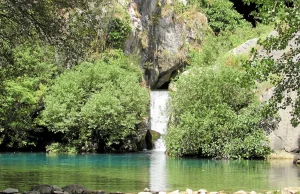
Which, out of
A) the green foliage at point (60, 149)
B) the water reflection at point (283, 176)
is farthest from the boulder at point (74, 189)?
the green foliage at point (60, 149)

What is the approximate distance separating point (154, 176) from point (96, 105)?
16698mm

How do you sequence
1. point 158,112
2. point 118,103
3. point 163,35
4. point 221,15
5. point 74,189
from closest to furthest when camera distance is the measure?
1. point 74,189
2. point 118,103
3. point 158,112
4. point 163,35
5. point 221,15

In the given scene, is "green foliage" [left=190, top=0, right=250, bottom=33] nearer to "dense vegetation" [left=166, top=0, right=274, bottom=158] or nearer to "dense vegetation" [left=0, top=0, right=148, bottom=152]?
"dense vegetation" [left=0, top=0, right=148, bottom=152]

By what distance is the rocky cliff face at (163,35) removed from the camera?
157 ft

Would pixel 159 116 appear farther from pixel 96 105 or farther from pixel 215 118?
pixel 215 118

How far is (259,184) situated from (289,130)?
13.9 meters

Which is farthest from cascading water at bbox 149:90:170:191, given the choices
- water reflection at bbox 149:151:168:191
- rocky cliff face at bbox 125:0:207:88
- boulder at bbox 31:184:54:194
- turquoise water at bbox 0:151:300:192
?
boulder at bbox 31:184:54:194

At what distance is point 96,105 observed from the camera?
124 ft

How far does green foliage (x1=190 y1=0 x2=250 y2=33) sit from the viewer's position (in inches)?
2163

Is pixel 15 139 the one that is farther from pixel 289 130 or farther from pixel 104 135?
pixel 289 130

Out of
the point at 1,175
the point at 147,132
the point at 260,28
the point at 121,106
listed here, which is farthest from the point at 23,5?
the point at 260,28

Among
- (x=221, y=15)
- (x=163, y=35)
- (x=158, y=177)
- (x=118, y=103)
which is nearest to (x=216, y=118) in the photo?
(x=118, y=103)

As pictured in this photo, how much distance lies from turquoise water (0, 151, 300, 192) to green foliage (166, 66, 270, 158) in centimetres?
412

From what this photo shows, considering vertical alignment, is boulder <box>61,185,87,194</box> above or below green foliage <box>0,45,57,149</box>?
below
